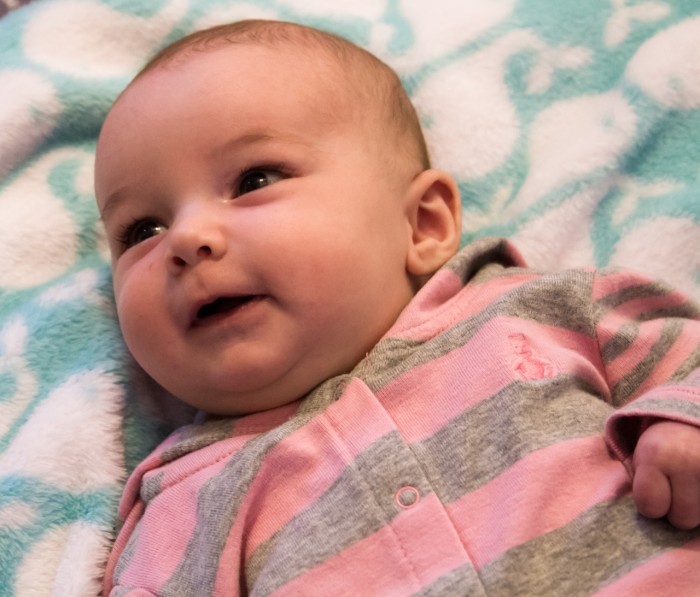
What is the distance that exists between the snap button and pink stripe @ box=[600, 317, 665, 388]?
1.16 ft

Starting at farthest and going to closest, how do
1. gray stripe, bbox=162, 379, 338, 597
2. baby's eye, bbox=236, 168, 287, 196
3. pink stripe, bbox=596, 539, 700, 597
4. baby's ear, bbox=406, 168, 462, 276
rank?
baby's ear, bbox=406, 168, 462, 276 → baby's eye, bbox=236, 168, 287, 196 → gray stripe, bbox=162, 379, 338, 597 → pink stripe, bbox=596, 539, 700, 597

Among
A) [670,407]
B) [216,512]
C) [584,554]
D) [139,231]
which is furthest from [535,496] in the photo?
[139,231]

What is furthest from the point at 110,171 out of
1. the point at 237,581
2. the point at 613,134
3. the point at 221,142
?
the point at 613,134

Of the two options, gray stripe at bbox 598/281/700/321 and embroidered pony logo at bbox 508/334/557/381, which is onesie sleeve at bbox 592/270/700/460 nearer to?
gray stripe at bbox 598/281/700/321

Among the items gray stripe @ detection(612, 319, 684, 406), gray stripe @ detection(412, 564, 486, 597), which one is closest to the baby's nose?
gray stripe @ detection(412, 564, 486, 597)

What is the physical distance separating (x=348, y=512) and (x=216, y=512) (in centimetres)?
18

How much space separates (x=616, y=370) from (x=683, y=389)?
0.18 m

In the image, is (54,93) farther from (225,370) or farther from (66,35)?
(225,370)

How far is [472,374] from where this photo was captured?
105 centimetres

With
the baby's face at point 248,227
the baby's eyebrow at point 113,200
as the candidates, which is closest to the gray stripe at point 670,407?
the baby's face at point 248,227

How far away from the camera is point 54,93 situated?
1.48 m

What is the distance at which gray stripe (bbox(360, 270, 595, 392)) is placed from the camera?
109 cm

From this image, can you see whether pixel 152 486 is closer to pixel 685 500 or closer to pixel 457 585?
pixel 457 585

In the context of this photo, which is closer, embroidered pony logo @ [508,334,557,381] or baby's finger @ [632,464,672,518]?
baby's finger @ [632,464,672,518]
